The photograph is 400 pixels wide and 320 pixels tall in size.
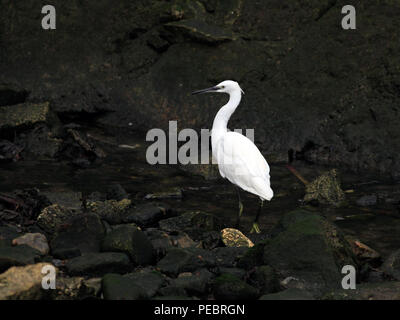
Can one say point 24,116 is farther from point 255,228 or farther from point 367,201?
point 367,201

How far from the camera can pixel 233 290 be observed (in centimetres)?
486

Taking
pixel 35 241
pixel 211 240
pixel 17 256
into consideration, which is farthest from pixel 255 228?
pixel 17 256

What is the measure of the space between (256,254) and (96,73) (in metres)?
7.65

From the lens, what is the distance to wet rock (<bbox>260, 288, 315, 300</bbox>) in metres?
4.71

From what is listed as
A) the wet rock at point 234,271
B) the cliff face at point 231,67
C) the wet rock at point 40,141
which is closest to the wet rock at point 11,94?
the cliff face at point 231,67

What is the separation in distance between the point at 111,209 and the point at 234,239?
5.15ft

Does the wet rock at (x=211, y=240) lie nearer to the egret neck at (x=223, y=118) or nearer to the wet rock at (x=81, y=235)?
the wet rock at (x=81, y=235)

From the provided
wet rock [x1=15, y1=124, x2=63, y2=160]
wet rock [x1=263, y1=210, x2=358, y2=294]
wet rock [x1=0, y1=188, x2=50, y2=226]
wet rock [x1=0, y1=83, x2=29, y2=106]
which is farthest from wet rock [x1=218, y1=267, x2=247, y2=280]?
wet rock [x1=0, y1=83, x2=29, y2=106]

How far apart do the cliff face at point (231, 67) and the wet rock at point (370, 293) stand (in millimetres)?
4985

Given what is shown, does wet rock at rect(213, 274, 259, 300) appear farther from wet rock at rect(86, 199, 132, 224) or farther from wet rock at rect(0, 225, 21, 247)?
wet rock at rect(86, 199, 132, 224)

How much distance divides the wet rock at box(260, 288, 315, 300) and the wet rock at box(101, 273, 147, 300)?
95 cm

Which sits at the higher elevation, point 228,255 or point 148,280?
point 228,255

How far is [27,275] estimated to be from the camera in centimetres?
476
